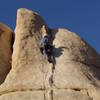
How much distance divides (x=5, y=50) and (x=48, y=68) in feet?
9.65

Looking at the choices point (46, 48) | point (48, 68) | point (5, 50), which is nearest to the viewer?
point (48, 68)

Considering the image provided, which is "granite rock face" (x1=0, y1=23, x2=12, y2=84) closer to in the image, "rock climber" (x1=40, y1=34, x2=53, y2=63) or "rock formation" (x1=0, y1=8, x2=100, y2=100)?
"rock formation" (x1=0, y1=8, x2=100, y2=100)

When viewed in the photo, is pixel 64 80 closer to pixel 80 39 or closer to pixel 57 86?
pixel 57 86

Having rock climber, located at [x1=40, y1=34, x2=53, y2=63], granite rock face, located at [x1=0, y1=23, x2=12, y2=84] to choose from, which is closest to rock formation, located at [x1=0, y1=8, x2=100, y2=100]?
rock climber, located at [x1=40, y1=34, x2=53, y2=63]

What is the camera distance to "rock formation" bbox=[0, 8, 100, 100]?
58.0 ft

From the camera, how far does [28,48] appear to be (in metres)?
19.9

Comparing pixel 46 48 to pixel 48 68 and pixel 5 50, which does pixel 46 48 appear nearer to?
pixel 48 68

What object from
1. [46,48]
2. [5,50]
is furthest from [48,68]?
[5,50]

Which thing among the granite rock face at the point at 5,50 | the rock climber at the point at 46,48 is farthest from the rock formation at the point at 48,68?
the granite rock face at the point at 5,50

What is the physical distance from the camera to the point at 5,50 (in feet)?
68.5

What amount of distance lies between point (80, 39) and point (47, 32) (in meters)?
1.78

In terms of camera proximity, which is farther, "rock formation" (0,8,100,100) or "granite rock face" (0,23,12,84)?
"granite rock face" (0,23,12,84)

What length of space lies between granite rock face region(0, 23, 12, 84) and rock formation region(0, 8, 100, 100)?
0.61 m

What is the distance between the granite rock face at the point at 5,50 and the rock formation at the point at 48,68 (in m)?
0.61
